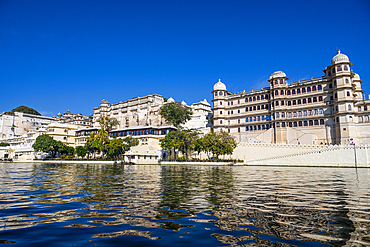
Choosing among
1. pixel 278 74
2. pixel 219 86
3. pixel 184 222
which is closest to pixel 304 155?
pixel 278 74

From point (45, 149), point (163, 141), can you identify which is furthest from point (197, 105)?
point (45, 149)

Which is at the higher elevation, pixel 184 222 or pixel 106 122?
pixel 106 122

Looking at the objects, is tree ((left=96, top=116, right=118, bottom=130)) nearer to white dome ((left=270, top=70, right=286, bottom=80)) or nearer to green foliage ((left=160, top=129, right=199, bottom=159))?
green foliage ((left=160, top=129, right=199, bottom=159))

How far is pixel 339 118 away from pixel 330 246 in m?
56.3

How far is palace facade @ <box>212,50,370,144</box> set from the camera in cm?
5197

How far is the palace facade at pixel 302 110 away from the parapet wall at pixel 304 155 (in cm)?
840

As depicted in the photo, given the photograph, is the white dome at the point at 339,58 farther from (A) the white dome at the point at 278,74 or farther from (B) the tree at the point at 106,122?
(B) the tree at the point at 106,122

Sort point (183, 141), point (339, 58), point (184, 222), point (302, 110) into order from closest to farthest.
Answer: point (184, 222) → point (339, 58) → point (183, 141) → point (302, 110)

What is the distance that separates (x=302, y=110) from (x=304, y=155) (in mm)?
17264

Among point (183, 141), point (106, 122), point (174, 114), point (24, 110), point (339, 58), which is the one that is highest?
point (24, 110)

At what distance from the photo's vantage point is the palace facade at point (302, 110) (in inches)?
2046

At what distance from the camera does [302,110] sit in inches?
2349

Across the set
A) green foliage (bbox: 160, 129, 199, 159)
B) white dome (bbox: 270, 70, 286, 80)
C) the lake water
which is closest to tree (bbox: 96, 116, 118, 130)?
green foliage (bbox: 160, 129, 199, 159)

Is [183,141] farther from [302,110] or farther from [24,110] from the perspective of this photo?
[24,110]
